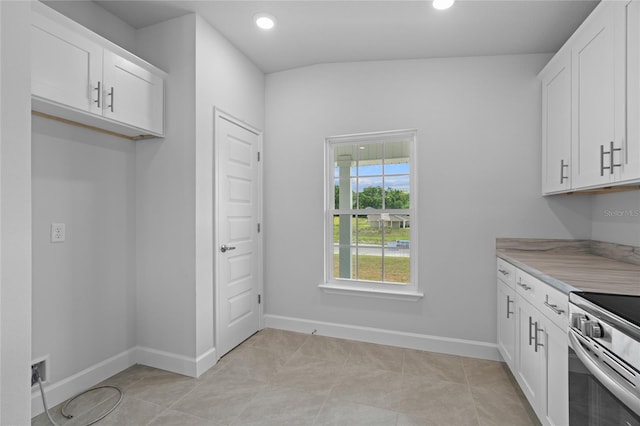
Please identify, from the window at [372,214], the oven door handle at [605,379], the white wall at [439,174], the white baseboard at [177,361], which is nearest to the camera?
the oven door handle at [605,379]

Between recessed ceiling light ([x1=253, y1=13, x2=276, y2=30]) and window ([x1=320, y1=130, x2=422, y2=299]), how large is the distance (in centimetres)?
115

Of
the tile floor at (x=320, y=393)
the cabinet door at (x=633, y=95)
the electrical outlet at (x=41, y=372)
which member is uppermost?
the cabinet door at (x=633, y=95)

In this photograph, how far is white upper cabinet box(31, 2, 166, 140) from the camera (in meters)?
1.74

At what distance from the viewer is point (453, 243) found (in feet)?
9.43

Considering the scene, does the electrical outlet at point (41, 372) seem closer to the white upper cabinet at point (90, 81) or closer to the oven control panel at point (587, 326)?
the white upper cabinet at point (90, 81)

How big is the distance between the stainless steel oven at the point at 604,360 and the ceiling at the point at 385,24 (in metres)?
2.04

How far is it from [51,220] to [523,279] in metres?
3.08

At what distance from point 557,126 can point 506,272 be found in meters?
1.15

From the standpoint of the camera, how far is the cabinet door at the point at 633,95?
4.99 feet

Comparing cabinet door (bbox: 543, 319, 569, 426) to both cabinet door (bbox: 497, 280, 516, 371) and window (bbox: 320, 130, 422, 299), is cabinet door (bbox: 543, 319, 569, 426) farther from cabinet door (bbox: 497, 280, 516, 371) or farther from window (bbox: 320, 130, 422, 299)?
window (bbox: 320, 130, 422, 299)

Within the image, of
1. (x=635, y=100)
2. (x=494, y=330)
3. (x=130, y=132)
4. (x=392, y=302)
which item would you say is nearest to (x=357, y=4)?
(x=635, y=100)

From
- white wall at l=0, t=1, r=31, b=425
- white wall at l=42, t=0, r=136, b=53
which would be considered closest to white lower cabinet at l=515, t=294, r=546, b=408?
white wall at l=0, t=1, r=31, b=425

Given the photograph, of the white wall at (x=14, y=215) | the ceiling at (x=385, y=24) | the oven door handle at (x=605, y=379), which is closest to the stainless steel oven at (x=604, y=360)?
the oven door handle at (x=605, y=379)

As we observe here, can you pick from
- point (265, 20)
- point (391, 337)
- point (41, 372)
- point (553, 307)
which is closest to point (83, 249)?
point (41, 372)
